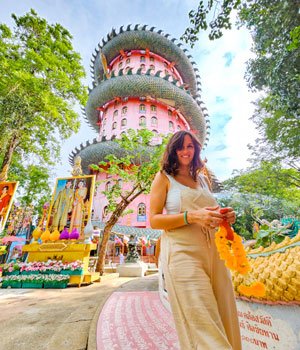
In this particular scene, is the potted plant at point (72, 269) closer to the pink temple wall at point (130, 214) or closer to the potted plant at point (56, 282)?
the potted plant at point (56, 282)

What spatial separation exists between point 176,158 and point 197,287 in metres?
0.82

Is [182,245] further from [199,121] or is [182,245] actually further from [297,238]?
[199,121]

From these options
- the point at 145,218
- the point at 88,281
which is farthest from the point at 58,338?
the point at 145,218

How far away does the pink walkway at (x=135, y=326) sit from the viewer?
210cm

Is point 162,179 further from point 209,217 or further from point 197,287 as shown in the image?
A: point 197,287

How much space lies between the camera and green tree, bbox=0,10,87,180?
10.1 metres

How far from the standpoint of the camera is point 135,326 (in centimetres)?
262

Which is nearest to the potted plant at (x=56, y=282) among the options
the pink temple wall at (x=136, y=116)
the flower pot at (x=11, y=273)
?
the flower pot at (x=11, y=273)

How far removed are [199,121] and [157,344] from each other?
93.5 feet

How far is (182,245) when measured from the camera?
1150 mm

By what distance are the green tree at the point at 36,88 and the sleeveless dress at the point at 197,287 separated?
35.9ft

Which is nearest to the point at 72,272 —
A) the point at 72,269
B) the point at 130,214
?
the point at 72,269

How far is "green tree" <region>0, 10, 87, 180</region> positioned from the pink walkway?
30.0ft

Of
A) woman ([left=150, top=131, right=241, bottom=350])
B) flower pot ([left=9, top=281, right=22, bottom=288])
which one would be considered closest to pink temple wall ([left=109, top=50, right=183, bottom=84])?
flower pot ([left=9, top=281, right=22, bottom=288])
